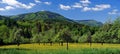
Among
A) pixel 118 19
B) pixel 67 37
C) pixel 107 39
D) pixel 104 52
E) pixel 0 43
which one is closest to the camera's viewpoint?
pixel 104 52

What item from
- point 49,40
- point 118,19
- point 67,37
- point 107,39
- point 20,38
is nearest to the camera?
point 118,19

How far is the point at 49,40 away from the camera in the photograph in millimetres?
112750

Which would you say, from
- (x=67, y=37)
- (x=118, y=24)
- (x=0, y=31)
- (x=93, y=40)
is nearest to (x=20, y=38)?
(x=0, y=31)

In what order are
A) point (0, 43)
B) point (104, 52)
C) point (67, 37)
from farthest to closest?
point (0, 43) → point (67, 37) → point (104, 52)

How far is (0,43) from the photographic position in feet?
305

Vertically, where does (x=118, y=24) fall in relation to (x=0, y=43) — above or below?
above

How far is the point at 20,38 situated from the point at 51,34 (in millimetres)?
17536

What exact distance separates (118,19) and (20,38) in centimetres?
4969

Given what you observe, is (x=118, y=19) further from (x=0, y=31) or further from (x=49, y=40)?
(x=0, y=31)

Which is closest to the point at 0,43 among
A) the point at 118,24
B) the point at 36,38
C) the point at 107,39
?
the point at 36,38

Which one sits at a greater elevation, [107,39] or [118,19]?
[118,19]

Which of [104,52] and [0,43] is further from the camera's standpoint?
[0,43]

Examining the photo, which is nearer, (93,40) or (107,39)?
(107,39)

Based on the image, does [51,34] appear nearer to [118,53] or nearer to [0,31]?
[0,31]
